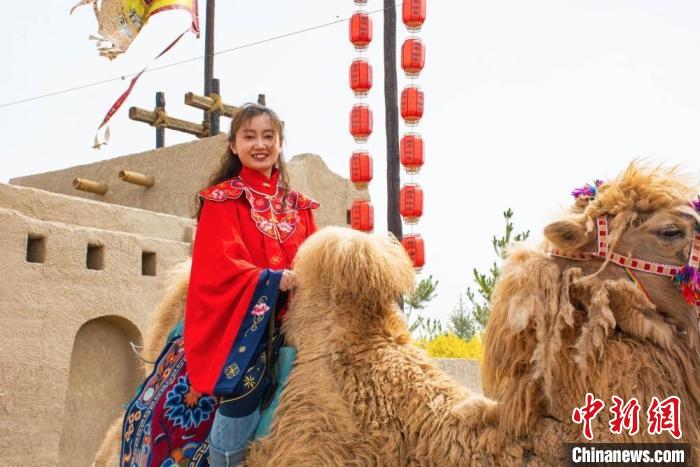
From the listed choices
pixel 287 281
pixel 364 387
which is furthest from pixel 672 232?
pixel 287 281

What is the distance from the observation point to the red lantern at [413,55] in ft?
39.2

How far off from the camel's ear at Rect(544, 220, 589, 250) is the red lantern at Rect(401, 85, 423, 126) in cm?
996

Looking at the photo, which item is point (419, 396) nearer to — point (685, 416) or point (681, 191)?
point (685, 416)

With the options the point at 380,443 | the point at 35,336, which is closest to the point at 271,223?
the point at 380,443

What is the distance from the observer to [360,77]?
12.4 m

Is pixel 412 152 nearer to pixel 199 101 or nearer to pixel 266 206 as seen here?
pixel 199 101

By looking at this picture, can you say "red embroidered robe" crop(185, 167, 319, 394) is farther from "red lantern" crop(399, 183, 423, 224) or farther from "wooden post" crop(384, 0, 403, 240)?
"red lantern" crop(399, 183, 423, 224)

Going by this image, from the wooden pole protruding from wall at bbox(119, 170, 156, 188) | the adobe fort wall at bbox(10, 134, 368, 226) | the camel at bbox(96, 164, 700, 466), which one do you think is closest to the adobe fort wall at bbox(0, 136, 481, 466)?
the adobe fort wall at bbox(10, 134, 368, 226)

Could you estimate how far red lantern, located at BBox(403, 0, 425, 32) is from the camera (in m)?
11.9

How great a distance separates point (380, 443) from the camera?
2.21 metres

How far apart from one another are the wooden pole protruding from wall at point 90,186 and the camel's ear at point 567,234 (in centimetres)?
1000

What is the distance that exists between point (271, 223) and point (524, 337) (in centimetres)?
125

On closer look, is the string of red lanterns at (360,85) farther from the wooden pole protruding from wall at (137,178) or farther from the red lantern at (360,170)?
the wooden pole protruding from wall at (137,178)

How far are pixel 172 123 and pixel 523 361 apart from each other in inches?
426
